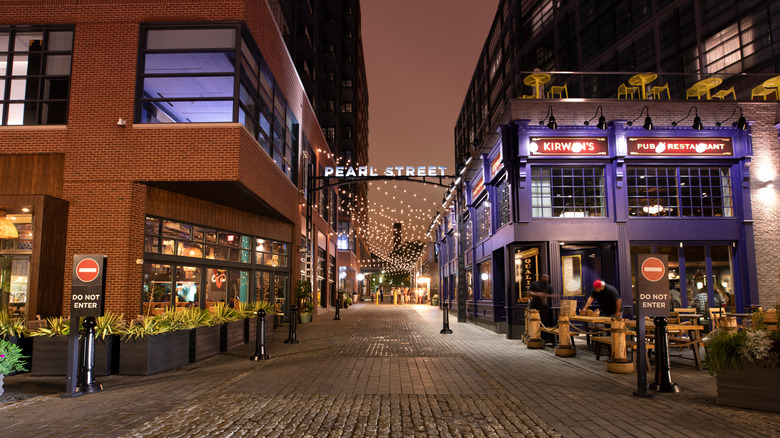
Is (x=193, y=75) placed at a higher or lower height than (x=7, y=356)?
higher

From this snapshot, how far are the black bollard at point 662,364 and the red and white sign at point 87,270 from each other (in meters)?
8.22

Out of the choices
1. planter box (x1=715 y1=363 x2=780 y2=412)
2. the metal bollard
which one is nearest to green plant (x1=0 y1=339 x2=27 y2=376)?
planter box (x1=715 y1=363 x2=780 y2=412)

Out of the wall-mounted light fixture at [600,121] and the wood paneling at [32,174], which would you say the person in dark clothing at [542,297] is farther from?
the wood paneling at [32,174]

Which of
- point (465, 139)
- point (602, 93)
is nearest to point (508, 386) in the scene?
point (602, 93)

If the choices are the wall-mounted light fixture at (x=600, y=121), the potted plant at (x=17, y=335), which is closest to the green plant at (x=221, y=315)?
the potted plant at (x=17, y=335)

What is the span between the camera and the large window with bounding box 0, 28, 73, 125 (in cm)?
1341

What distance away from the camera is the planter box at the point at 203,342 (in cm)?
1076

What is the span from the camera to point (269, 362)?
1073 centimetres

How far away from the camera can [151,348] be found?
9172mm

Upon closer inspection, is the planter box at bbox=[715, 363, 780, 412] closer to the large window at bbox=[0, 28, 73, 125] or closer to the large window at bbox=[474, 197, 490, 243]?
the large window at bbox=[474, 197, 490, 243]

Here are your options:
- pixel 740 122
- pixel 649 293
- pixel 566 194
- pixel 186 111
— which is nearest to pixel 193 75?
pixel 186 111

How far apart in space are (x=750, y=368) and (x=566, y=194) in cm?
977

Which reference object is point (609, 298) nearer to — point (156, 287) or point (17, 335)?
point (156, 287)

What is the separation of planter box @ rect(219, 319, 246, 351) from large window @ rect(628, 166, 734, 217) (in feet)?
38.5
